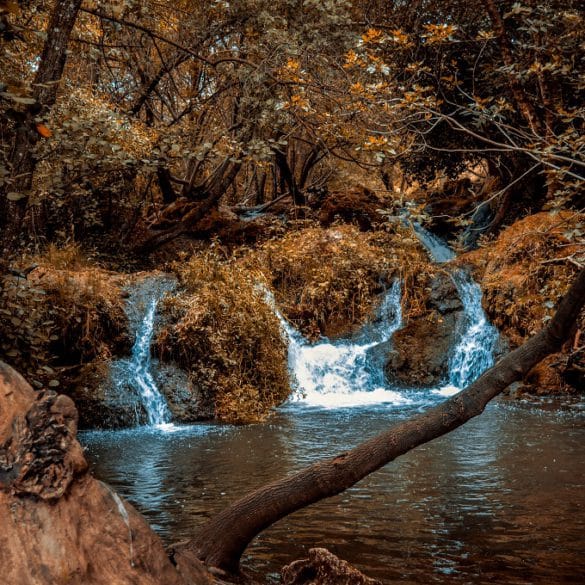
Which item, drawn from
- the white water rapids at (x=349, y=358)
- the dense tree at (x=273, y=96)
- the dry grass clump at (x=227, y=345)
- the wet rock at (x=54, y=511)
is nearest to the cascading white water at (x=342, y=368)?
the white water rapids at (x=349, y=358)

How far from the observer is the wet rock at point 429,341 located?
35.2 ft

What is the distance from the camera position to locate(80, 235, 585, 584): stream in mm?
3869

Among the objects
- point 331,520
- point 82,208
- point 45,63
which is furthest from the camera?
point 82,208

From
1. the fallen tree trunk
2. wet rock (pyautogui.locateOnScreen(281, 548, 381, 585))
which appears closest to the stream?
wet rock (pyautogui.locateOnScreen(281, 548, 381, 585))

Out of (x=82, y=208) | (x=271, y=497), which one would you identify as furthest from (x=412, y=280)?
(x=271, y=497)

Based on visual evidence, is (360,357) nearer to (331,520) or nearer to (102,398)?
(102,398)

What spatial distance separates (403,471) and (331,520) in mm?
1554

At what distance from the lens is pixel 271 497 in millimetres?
2992

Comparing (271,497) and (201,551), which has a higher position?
(271,497)

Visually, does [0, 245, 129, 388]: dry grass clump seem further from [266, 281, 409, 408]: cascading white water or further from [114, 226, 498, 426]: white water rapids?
[266, 281, 409, 408]: cascading white water

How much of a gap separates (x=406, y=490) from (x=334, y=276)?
694 cm

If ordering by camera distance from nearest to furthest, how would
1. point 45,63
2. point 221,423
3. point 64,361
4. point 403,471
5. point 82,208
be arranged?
point 45,63, point 403,471, point 221,423, point 64,361, point 82,208

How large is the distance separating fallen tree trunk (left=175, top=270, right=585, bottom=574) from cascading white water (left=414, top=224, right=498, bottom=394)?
7244mm

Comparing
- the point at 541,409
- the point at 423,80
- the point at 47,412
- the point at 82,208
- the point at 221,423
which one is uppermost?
the point at 423,80
